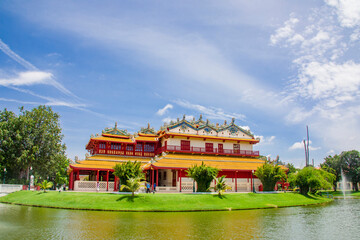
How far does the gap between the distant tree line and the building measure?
7.37 metres

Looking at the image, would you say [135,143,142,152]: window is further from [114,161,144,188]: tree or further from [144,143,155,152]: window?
[114,161,144,188]: tree

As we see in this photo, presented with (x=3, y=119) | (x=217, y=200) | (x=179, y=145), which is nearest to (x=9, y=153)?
(x=3, y=119)

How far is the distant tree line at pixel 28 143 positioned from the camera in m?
43.5

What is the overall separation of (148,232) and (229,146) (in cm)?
3047

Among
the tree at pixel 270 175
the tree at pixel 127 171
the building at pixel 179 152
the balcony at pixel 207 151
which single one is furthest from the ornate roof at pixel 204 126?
the tree at pixel 127 171

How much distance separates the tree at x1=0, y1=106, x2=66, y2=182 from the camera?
143 feet

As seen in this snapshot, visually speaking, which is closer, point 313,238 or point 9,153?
point 313,238

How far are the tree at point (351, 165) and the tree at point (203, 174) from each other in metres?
49.8

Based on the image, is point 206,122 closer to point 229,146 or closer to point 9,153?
point 229,146

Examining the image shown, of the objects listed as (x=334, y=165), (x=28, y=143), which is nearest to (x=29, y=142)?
(x=28, y=143)

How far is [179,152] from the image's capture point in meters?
40.5

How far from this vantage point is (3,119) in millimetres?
46688

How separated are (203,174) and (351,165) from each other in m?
52.1

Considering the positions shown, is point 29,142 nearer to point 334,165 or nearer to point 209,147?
point 209,147
